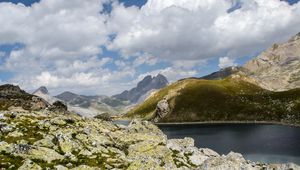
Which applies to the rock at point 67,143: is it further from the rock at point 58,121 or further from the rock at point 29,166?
the rock at point 58,121

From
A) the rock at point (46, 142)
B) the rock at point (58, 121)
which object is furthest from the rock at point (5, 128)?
the rock at point (58, 121)

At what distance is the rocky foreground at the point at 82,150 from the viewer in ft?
186

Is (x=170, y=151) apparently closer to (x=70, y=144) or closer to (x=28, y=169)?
(x=70, y=144)

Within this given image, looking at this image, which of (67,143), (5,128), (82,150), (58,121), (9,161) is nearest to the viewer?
(9,161)

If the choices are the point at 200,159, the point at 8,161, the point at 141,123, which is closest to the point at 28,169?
the point at 8,161

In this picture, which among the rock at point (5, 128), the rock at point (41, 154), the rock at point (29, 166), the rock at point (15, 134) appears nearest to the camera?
the rock at point (29, 166)

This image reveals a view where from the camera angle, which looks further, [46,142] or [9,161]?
[46,142]

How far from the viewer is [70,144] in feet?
211

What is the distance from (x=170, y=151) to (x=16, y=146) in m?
27.7

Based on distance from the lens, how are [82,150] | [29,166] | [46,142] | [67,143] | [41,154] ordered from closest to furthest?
[29,166]
[41,154]
[82,150]
[46,142]
[67,143]

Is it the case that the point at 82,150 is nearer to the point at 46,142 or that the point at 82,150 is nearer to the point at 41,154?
the point at 46,142

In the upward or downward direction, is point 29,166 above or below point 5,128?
below

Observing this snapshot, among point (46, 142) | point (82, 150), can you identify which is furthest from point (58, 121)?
point (82, 150)

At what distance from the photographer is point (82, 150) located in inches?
2493
